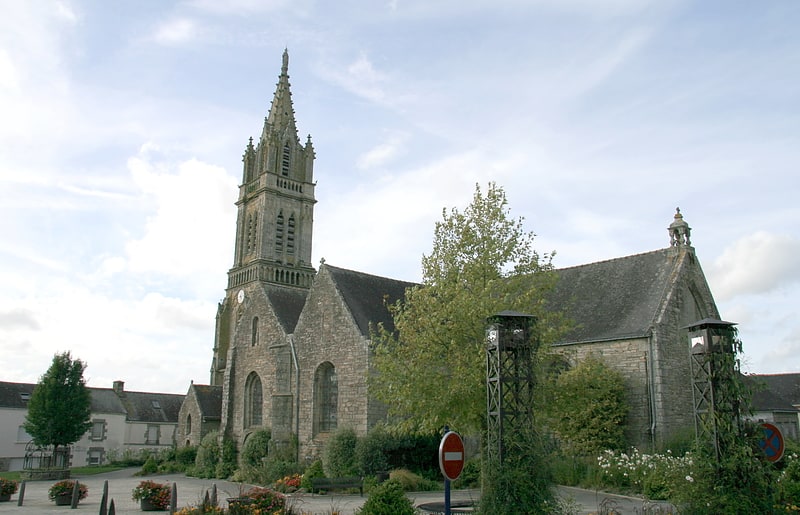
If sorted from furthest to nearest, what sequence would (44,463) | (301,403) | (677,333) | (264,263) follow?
(264,263)
(44,463)
(301,403)
(677,333)

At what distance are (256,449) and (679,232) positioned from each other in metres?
19.0

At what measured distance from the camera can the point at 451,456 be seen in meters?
9.89

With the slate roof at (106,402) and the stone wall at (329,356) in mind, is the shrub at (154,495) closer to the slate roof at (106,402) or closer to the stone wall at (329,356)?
the stone wall at (329,356)

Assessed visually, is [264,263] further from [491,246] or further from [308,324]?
[491,246]

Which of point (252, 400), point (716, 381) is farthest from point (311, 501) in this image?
point (252, 400)

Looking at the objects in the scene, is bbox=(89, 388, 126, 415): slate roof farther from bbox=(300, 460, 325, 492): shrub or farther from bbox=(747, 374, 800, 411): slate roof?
bbox=(747, 374, 800, 411): slate roof

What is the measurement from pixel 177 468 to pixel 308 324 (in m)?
12.8

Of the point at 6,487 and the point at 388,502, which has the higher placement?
the point at 388,502

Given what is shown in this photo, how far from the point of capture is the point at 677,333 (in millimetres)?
23562

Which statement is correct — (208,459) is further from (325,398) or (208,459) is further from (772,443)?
(772,443)

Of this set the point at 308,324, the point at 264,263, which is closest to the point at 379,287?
the point at 308,324

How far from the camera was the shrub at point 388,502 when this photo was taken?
11.5 meters

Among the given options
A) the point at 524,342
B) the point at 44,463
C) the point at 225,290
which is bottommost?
the point at 44,463

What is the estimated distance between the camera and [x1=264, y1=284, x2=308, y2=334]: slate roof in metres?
30.8
